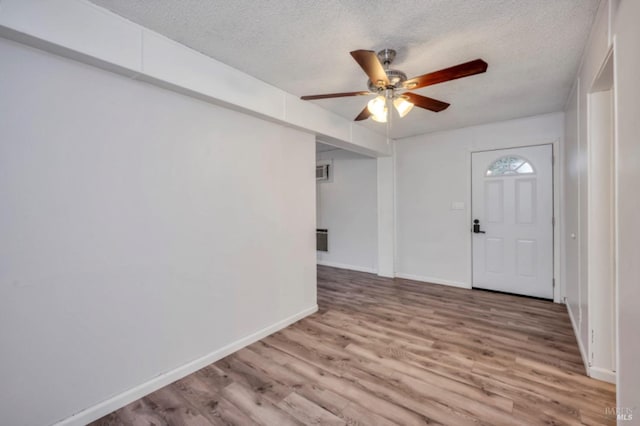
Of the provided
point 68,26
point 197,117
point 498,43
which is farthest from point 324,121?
point 68,26

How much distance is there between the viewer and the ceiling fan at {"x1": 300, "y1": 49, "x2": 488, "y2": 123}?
1664 millimetres

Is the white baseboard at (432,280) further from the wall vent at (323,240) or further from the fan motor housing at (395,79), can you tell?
the fan motor housing at (395,79)

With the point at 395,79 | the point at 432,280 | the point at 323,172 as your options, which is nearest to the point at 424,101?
the point at 395,79

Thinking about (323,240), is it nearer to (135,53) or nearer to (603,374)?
(603,374)

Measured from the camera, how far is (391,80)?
2.11 m

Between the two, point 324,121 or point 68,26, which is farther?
point 324,121

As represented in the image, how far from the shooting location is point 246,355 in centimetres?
245

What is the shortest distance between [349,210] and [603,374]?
4.01 m

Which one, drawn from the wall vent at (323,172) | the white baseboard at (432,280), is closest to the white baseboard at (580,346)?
the white baseboard at (432,280)

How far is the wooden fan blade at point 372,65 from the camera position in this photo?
1.60 m

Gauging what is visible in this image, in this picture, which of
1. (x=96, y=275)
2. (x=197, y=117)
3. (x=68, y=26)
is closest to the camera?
(x=68, y=26)

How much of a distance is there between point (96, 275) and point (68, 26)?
56.6 inches

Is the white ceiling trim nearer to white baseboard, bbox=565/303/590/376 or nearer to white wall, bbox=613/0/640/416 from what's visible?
white wall, bbox=613/0/640/416

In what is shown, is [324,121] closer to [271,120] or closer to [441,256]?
[271,120]
